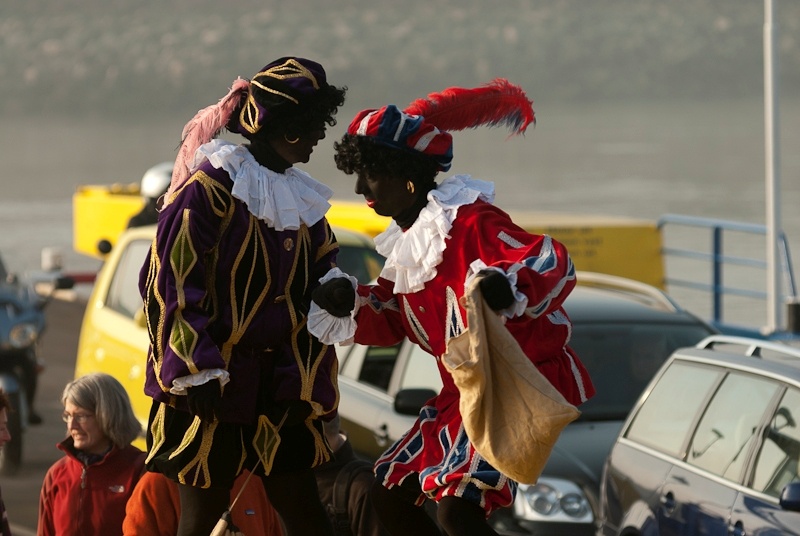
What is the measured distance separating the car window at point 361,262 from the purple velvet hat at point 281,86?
412 cm

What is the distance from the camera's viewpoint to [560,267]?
4.38m

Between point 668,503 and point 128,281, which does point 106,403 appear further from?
point 128,281

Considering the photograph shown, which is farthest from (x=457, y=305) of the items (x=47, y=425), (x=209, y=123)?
(x=47, y=425)

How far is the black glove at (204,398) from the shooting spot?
4.41m

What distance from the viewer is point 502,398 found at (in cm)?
432

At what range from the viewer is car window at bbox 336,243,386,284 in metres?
8.81

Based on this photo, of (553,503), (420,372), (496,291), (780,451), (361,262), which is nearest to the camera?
(496,291)

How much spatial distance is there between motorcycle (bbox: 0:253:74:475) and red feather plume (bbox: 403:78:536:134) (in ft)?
19.6

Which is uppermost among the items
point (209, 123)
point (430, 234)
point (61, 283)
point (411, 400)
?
point (209, 123)

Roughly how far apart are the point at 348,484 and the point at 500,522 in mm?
Answer: 1641

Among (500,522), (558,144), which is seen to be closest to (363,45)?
(558,144)

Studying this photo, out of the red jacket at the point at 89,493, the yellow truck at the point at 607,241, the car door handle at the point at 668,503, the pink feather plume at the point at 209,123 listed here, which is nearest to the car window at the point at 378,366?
the car door handle at the point at 668,503

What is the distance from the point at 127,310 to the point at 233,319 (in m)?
4.59

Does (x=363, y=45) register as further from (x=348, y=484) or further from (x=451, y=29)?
(x=348, y=484)
